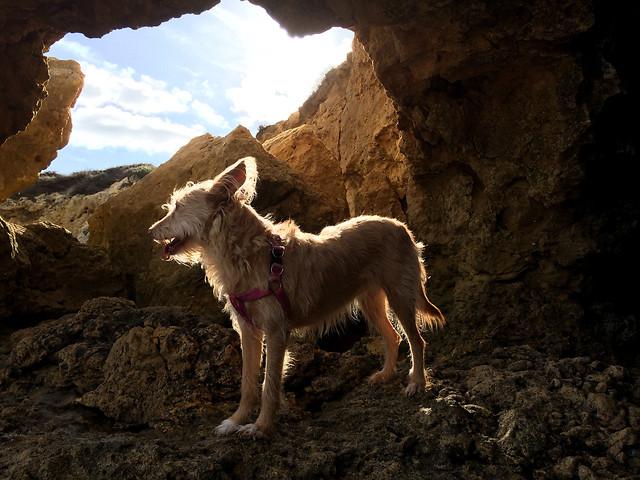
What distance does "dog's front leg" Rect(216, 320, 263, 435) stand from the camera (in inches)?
166

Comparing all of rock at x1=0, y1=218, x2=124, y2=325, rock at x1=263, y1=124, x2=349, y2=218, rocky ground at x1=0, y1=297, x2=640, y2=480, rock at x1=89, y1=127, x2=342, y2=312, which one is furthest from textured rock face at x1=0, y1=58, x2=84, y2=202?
rocky ground at x1=0, y1=297, x2=640, y2=480

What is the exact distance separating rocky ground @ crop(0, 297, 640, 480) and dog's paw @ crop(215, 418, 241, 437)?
4.4 inches

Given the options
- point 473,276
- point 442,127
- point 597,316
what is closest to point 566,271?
point 597,316

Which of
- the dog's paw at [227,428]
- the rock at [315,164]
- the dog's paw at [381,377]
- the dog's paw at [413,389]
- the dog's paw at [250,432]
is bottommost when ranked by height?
the dog's paw at [413,389]

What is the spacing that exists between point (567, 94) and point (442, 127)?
5.03 ft

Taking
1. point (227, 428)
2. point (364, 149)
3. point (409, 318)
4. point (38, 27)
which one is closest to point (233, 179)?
point (227, 428)

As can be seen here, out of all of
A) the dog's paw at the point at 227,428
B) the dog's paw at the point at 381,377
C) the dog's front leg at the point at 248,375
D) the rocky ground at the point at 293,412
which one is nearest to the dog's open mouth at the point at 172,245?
the dog's front leg at the point at 248,375

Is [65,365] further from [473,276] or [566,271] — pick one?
[566,271]

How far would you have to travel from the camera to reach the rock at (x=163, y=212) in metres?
8.09

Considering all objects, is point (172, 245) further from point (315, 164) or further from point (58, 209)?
point (58, 209)

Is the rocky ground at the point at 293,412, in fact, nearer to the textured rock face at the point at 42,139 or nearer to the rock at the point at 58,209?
the textured rock face at the point at 42,139

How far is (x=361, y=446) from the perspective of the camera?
3.93 meters

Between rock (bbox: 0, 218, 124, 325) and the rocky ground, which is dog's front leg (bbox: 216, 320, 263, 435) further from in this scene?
rock (bbox: 0, 218, 124, 325)

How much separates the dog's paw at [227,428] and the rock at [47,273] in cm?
441
